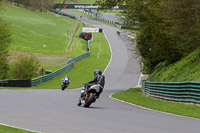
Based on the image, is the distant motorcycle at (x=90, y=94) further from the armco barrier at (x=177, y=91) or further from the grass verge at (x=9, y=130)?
the grass verge at (x=9, y=130)

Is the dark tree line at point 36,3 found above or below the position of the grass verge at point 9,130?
above

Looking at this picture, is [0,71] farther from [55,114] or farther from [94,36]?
[94,36]

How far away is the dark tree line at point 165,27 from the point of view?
919 inches

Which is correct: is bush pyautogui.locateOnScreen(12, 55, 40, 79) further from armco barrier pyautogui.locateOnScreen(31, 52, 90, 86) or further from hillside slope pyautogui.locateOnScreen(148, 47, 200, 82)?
hillside slope pyautogui.locateOnScreen(148, 47, 200, 82)

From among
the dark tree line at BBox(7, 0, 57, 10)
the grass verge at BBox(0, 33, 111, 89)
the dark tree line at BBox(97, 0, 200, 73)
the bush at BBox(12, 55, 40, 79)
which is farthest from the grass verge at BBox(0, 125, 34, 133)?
the dark tree line at BBox(7, 0, 57, 10)

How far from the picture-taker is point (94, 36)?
101m

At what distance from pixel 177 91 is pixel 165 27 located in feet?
31.2

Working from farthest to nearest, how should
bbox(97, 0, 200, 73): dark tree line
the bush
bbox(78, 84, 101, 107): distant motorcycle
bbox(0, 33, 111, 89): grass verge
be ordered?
1. the bush
2. bbox(0, 33, 111, 89): grass verge
3. bbox(97, 0, 200, 73): dark tree line
4. bbox(78, 84, 101, 107): distant motorcycle

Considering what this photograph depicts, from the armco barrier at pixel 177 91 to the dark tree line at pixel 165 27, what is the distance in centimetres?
327

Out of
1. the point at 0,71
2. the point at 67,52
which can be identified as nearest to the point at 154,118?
the point at 0,71

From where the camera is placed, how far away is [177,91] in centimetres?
1930

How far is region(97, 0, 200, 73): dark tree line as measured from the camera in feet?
76.6

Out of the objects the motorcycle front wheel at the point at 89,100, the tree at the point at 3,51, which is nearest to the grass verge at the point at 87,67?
the tree at the point at 3,51

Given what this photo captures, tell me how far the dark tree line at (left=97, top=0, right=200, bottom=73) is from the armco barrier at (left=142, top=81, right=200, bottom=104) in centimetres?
327
